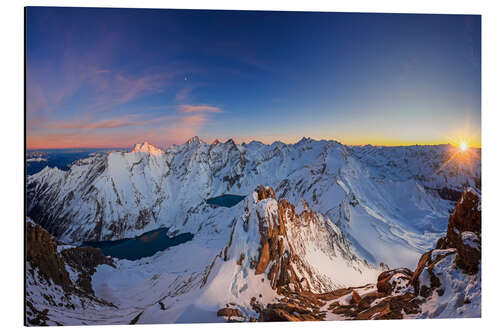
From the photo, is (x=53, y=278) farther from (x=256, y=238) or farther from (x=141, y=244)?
(x=141, y=244)

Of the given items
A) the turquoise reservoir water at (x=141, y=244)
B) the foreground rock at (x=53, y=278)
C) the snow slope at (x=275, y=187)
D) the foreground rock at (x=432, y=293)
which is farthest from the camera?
the turquoise reservoir water at (x=141, y=244)

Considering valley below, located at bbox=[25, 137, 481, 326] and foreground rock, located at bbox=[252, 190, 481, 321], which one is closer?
foreground rock, located at bbox=[252, 190, 481, 321]

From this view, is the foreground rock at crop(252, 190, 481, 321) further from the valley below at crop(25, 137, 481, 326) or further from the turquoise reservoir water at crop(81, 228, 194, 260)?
the turquoise reservoir water at crop(81, 228, 194, 260)

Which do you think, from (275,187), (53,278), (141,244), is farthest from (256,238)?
(275,187)

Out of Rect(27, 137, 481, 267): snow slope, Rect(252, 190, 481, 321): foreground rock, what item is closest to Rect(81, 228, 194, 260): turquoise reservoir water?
Rect(27, 137, 481, 267): snow slope

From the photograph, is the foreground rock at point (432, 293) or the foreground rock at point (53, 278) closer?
the foreground rock at point (432, 293)

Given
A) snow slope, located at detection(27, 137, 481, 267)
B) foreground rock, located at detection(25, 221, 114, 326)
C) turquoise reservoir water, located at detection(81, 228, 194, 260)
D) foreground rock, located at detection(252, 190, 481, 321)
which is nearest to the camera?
foreground rock, located at detection(252, 190, 481, 321)

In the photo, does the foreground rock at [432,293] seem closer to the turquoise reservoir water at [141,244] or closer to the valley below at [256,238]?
the valley below at [256,238]

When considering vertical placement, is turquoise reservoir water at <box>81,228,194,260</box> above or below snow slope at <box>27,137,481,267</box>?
below

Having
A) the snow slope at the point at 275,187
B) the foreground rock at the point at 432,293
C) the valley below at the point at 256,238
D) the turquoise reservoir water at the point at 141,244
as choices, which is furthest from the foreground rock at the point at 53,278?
the turquoise reservoir water at the point at 141,244

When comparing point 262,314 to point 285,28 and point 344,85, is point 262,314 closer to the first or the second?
point 344,85
